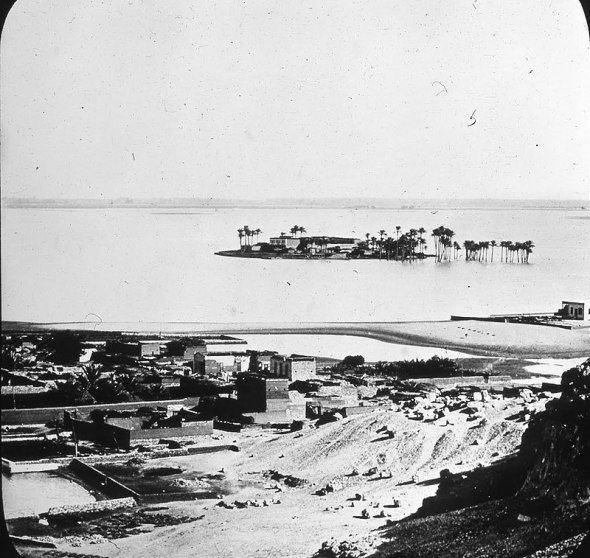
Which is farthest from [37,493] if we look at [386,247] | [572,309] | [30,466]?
[572,309]

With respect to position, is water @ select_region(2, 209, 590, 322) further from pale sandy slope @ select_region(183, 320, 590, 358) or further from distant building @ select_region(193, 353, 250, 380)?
distant building @ select_region(193, 353, 250, 380)

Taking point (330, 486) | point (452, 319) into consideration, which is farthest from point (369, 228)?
point (330, 486)

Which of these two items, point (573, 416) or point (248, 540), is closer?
point (248, 540)

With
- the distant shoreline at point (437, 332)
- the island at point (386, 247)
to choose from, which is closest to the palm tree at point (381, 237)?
the island at point (386, 247)

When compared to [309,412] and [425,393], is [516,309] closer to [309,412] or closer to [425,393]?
[425,393]

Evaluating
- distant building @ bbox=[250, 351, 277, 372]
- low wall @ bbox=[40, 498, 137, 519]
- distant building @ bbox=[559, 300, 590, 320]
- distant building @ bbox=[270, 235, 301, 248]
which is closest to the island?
distant building @ bbox=[270, 235, 301, 248]

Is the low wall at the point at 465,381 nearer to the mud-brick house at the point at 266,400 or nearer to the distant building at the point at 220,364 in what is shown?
the mud-brick house at the point at 266,400

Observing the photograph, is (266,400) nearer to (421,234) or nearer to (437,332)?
(437,332)

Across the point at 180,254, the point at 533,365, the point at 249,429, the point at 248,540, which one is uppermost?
the point at 180,254
